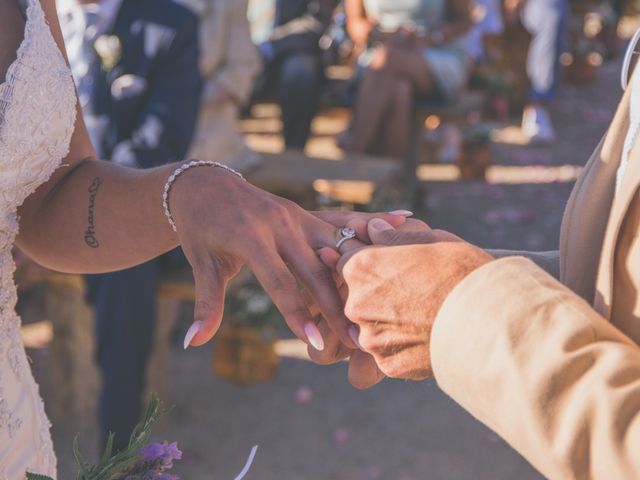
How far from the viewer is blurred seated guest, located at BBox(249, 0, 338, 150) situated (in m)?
6.99

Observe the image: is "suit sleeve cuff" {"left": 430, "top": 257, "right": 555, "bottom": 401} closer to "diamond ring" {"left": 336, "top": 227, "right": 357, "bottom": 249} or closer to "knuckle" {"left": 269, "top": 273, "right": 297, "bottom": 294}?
"knuckle" {"left": 269, "top": 273, "right": 297, "bottom": 294}

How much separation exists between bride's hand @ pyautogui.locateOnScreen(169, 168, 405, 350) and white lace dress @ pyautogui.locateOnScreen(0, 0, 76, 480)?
0.93 ft

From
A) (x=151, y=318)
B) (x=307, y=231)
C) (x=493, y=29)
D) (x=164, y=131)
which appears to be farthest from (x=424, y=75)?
(x=307, y=231)

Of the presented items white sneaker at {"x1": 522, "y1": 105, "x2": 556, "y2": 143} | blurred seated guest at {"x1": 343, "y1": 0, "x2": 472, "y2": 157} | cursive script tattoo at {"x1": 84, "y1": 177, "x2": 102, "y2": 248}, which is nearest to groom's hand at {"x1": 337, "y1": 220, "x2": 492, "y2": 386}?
cursive script tattoo at {"x1": 84, "y1": 177, "x2": 102, "y2": 248}

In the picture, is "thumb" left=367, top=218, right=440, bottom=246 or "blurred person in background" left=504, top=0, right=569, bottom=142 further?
"blurred person in background" left=504, top=0, right=569, bottom=142

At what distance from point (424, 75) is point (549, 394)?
5.47 m

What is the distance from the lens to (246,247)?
1.58 metres

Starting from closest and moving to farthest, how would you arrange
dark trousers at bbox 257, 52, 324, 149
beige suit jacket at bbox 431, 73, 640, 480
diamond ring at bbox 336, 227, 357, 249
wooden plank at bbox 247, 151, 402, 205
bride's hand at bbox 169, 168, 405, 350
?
beige suit jacket at bbox 431, 73, 640, 480 < bride's hand at bbox 169, 168, 405, 350 < diamond ring at bbox 336, 227, 357, 249 < wooden plank at bbox 247, 151, 402, 205 < dark trousers at bbox 257, 52, 324, 149

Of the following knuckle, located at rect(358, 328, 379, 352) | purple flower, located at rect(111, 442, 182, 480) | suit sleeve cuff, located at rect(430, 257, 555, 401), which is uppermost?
suit sleeve cuff, located at rect(430, 257, 555, 401)

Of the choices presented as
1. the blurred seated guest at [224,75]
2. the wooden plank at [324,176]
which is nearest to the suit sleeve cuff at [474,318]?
the blurred seated guest at [224,75]

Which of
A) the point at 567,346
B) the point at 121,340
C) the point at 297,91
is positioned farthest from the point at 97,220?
the point at 297,91

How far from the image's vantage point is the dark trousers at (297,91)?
274 inches

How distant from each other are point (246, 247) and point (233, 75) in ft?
11.5

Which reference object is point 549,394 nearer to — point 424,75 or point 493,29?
point 424,75
